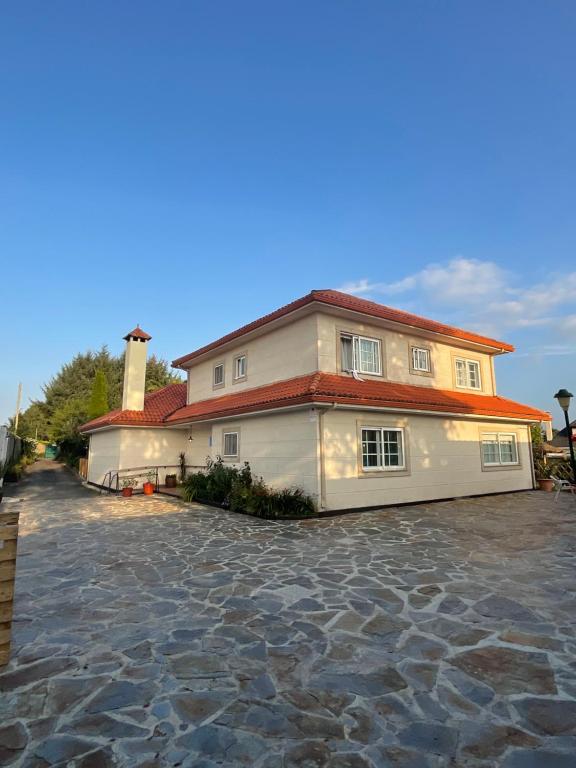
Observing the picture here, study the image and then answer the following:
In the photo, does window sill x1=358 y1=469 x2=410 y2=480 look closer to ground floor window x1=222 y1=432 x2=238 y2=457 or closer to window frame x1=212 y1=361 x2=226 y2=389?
ground floor window x1=222 y1=432 x2=238 y2=457

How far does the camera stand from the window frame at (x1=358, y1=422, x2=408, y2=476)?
11.5m

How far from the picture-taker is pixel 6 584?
11.3 ft

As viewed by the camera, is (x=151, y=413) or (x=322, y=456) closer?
(x=322, y=456)

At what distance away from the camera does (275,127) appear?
13.7 m

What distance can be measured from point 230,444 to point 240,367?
10.5 ft

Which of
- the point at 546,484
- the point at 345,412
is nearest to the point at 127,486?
the point at 345,412

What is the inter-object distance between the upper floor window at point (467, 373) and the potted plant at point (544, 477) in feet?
15.6

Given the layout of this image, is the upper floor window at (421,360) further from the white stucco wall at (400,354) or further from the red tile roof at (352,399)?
the red tile roof at (352,399)

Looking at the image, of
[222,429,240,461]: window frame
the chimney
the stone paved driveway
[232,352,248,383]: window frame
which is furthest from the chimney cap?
the stone paved driveway

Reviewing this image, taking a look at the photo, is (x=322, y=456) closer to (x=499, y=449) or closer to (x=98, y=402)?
(x=499, y=449)

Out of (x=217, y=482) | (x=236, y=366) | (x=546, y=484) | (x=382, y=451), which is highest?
(x=236, y=366)

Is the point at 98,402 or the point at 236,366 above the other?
the point at 98,402

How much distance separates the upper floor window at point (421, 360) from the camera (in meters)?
14.8

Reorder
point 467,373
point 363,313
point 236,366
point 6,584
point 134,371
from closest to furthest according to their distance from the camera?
point 6,584
point 363,313
point 236,366
point 467,373
point 134,371
